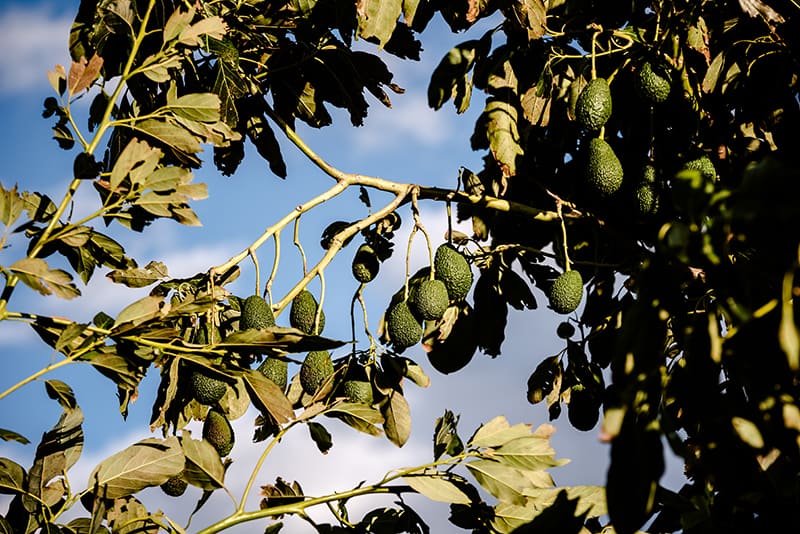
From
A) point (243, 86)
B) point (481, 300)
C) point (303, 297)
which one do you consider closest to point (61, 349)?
point (303, 297)

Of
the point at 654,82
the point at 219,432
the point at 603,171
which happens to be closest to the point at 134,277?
the point at 219,432

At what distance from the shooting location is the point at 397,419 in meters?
2.05

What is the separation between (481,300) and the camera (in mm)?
2438

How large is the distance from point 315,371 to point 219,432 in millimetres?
254

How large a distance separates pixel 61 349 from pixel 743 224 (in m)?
1.06

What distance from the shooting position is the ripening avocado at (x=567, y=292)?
7.09 feet

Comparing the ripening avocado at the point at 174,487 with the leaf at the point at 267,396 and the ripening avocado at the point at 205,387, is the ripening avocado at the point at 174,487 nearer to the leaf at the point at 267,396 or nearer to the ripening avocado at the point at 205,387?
the ripening avocado at the point at 205,387

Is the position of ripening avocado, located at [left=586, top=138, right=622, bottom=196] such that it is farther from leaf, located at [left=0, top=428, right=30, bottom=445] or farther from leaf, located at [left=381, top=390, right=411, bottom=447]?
leaf, located at [left=0, top=428, right=30, bottom=445]

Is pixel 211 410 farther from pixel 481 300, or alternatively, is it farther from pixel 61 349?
pixel 481 300

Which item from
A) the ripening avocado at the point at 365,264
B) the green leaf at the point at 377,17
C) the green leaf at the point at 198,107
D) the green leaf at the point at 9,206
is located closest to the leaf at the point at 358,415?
the ripening avocado at the point at 365,264

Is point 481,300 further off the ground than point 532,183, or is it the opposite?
point 532,183

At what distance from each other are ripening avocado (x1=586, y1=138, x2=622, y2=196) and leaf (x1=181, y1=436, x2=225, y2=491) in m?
1.08

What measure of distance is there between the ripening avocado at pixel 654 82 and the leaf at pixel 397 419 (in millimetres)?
926

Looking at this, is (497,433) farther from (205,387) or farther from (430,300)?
(205,387)
